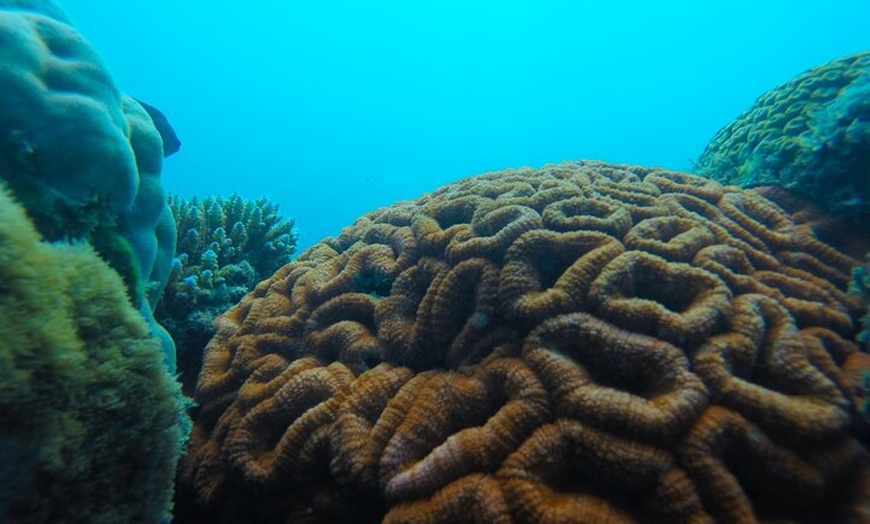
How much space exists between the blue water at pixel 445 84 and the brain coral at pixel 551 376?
371 ft

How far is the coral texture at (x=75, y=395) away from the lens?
1700 mm

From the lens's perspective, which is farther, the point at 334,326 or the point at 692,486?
the point at 334,326

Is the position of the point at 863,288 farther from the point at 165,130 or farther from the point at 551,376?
the point at 165,130

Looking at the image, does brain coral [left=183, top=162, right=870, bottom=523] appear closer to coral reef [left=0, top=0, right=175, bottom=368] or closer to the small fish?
coral reef [left=0, top=0, right=175, bottom=368]

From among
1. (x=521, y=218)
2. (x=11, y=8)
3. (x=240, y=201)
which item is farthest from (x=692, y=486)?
(x=240, y=201)

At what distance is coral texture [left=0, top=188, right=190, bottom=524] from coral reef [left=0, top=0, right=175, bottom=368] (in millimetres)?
1389

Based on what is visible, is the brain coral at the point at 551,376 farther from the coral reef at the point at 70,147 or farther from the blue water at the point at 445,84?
the blue water at the point at 445,84

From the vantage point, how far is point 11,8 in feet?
12.9

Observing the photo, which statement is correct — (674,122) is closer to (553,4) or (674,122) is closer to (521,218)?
(553,4)

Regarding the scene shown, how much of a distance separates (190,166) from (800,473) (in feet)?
501

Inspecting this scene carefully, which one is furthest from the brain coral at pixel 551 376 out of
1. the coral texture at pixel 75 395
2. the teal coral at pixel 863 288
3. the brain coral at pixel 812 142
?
the coral texture at pixel 75 395

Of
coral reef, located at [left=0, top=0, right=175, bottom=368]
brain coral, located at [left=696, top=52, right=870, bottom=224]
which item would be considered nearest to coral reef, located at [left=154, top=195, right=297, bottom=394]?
coral reef, located at [left=0, top=0, right=175, bottom=368]

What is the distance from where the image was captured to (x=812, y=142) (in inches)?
187

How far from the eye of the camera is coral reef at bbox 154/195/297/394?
16.3ft
